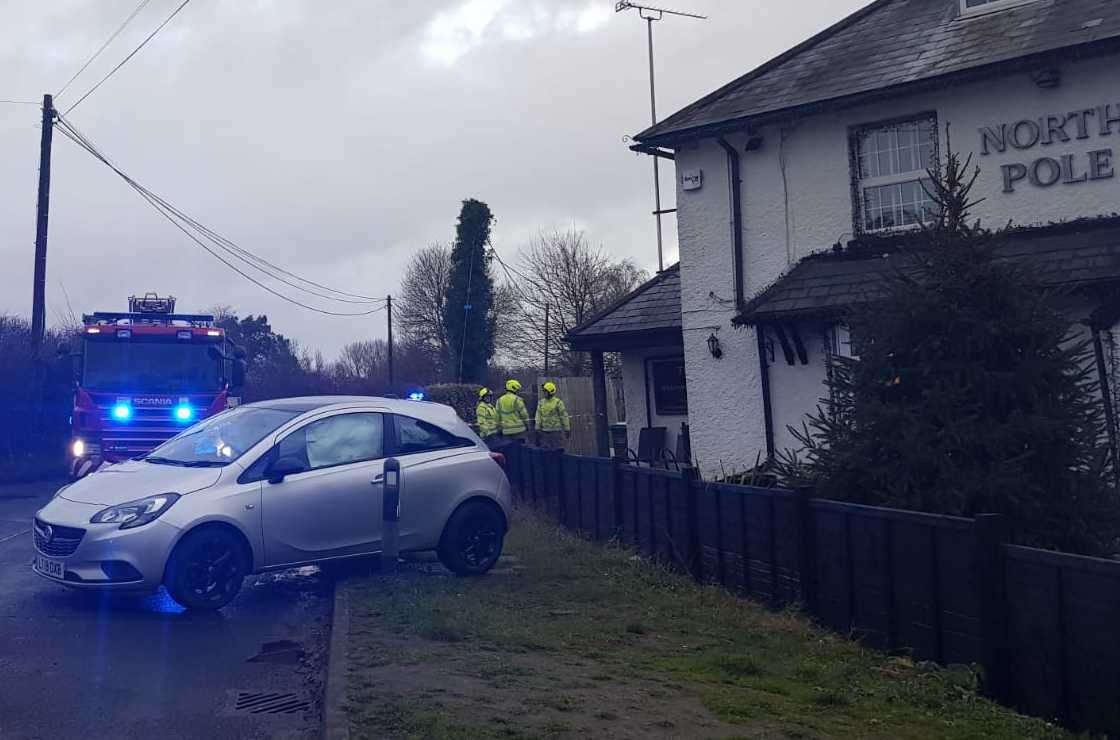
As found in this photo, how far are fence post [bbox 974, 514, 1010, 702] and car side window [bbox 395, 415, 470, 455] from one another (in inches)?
210

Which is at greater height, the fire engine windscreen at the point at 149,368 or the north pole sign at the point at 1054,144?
the north pole sign at the point at 1054,144

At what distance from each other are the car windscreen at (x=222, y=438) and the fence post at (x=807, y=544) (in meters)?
4.40

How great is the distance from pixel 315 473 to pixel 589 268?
1571 inches

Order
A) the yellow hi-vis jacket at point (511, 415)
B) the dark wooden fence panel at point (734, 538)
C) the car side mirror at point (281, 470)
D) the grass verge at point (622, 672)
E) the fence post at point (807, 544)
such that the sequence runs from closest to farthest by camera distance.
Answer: the grass verge at point (622, 672)
the fence post at point (807, 544)
the car side mirror at point (281, 470)
the dark wooden fence panel at point (734, 538)
the yellow hi-vis jacket at point (511, 415)

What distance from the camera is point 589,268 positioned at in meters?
49.3

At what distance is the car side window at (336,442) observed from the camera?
991 cm

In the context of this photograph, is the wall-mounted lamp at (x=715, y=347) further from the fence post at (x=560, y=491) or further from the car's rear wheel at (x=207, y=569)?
the car's rear wheel at (x=207, y=569)

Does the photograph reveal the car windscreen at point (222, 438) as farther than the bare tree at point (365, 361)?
No

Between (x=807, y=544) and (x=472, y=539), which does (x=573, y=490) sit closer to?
(x=472, y=539)

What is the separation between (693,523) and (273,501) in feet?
12.2

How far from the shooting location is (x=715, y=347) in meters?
16.5

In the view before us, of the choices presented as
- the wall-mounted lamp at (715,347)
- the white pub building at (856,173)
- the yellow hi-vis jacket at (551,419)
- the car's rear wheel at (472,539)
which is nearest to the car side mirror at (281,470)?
the car's rear wheel at (472,539)

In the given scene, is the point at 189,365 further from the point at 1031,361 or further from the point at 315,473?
the point at 1031,361

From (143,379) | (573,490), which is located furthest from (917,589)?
(143,379)
